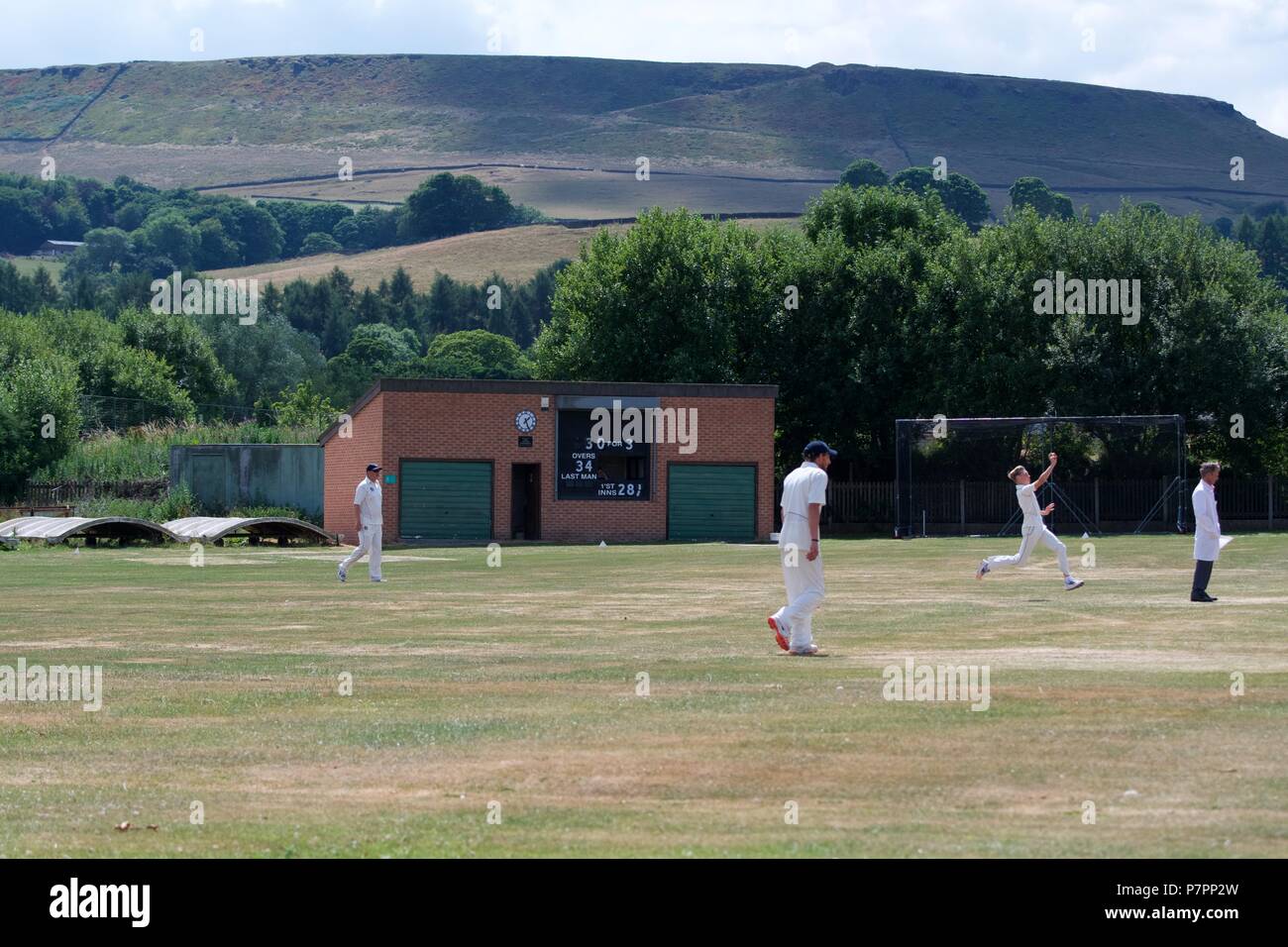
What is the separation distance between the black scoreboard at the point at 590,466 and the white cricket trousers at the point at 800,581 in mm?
37614

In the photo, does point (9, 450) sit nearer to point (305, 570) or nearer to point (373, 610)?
point (305, 570)

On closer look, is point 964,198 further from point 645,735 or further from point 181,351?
point 645,735

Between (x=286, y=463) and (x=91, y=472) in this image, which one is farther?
(x=91, y=472)

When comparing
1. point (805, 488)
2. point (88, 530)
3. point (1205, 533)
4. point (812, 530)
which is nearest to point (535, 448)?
point (88, 530)

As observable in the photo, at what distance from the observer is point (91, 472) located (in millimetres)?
68812

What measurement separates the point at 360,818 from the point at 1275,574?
2343cm

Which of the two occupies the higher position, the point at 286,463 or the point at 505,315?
the point at 505,315

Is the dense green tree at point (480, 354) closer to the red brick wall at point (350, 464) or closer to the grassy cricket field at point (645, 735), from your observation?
the red brick wall at point (350, 464)

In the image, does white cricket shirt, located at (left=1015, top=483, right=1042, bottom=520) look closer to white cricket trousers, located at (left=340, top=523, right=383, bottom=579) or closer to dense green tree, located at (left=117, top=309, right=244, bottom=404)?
white cricket trousers, located at (left=340, top=523, right=383, bottom=579)

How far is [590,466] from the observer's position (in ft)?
175

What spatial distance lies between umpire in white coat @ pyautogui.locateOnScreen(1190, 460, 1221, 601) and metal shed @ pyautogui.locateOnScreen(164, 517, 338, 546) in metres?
30.7

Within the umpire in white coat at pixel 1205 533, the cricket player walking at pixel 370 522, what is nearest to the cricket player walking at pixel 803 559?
the umpire in white coat at pixel 1205 533

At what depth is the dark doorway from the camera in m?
53.6
